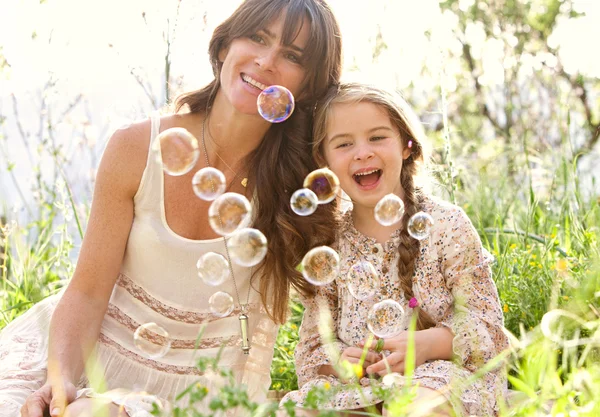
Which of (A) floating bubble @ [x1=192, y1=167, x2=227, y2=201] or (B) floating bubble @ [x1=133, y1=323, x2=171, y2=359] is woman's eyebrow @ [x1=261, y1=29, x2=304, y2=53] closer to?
(A) floating bubble @ [x1=192, y1=167, x2=227, y2=201]

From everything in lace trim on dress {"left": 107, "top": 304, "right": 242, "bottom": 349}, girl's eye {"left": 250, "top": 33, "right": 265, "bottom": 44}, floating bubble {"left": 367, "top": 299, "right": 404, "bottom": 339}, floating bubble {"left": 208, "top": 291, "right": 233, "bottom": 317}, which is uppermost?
girl's eye {"left": 250, "top": 33, "right": 265, "bottom": 44}

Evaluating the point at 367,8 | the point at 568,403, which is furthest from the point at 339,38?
the point at 367,8

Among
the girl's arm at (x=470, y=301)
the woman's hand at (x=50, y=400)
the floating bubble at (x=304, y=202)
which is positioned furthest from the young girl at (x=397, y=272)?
the woman's hand at (x=50, y=400)

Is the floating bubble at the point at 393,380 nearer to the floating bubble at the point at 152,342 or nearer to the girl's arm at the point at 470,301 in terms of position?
the girl's arm at the point at 470,301

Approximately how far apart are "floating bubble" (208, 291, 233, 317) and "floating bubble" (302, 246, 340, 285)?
0.96 ft

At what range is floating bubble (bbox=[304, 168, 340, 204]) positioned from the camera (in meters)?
2.95

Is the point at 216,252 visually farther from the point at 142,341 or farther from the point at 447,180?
the point at 447,180

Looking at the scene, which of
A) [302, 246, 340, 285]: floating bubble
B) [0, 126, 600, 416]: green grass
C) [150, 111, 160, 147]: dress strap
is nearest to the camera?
[0, 126, 600, 416]: green grass

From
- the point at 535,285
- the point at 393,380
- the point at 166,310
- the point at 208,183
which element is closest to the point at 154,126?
the point at 208,183

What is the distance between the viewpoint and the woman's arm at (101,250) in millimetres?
2939

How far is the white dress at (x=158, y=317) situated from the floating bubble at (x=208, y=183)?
0.18 metres

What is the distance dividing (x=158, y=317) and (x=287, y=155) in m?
0.82

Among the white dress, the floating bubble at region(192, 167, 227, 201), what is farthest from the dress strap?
the floating bubble at region(192, 167, 227, 201)

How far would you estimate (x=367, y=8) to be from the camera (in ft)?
17.4
